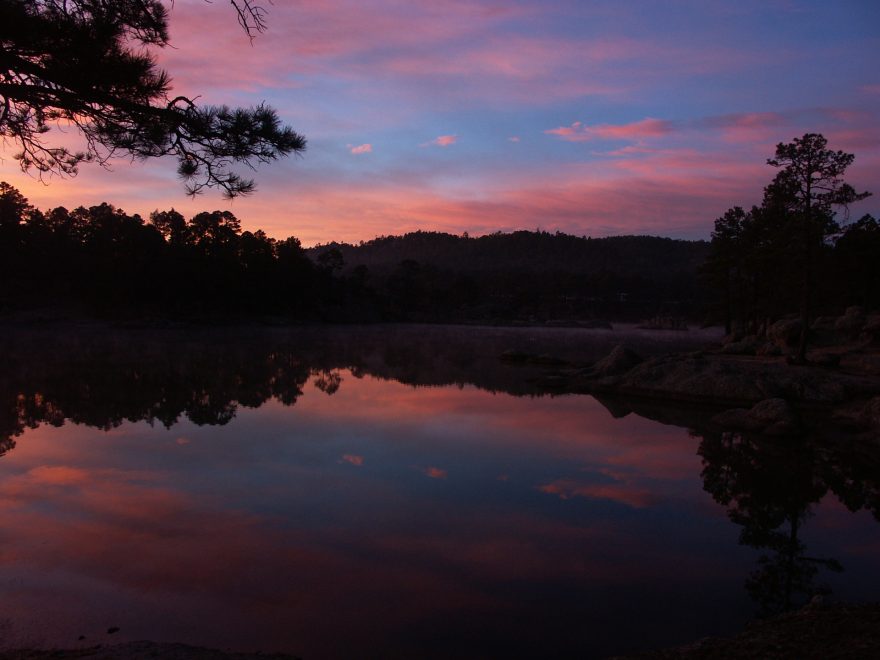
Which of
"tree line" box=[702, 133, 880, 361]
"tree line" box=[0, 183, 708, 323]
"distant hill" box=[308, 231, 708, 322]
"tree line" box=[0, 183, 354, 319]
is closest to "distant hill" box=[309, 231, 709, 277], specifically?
"distant hill" box=[308, 231, 708, 322]

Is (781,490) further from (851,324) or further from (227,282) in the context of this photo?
(227,282)

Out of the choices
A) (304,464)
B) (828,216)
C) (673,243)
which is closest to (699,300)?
(673,243)

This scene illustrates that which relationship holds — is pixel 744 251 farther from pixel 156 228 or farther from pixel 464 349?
pixel 156 228

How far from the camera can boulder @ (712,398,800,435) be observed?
48.0ft

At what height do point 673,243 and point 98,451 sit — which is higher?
point 673,243

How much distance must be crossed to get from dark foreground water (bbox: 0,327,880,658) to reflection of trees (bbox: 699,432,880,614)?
5 cm

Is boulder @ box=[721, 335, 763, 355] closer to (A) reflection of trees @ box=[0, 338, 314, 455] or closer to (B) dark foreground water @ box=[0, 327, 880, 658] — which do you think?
(B) dark foreground water @ box=[0, 327, 880, 658]

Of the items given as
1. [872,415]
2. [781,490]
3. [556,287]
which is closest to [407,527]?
[781,490]

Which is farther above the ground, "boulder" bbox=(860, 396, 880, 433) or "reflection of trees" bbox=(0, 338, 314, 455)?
"boulder" bbox=(860, 396, 880, 433)

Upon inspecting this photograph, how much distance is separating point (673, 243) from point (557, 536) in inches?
6790

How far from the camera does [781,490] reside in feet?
34.3

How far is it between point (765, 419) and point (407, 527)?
35.6 feet

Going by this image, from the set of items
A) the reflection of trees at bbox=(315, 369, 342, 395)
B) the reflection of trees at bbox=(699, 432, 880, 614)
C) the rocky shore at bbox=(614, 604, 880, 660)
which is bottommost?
the reflection of trees at bbox=(699, 432, 880, 614)

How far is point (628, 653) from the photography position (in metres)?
5.27
